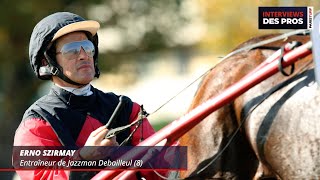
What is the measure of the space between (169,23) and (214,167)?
4443 mm

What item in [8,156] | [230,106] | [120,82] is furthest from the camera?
[120,82]

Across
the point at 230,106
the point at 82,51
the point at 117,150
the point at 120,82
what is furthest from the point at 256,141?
the point at 120,82

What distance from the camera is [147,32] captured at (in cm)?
765

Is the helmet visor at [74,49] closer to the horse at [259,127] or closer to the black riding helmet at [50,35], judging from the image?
the black riding helmet at [50,35]

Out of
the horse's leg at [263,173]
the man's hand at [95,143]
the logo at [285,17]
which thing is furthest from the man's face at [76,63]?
the logo at [285,17]

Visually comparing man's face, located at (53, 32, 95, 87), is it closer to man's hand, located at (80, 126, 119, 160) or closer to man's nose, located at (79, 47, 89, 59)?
man's nose, located at (79, 47, 89, 59)

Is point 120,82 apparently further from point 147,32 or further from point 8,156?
point 8,156

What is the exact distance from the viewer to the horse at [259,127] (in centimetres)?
299

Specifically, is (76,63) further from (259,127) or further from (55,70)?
(259,127)

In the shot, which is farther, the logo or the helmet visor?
the logo

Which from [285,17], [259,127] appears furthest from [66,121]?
[285,17]

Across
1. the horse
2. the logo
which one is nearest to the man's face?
the horse

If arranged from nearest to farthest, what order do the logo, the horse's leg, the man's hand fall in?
the man's hand < the horse's leg < the logo

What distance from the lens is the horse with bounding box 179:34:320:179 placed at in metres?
2.99
